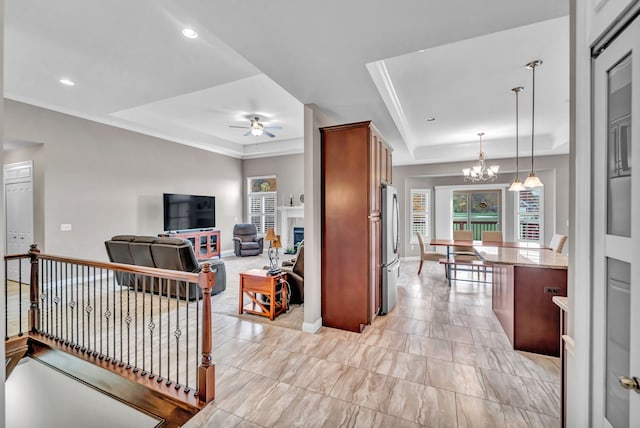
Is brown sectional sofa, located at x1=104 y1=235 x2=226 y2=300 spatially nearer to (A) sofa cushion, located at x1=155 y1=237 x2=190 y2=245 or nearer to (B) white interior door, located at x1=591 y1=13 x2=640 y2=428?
(A) sofa cushion, located at x1=155 y1=237 x2=190 y2=245

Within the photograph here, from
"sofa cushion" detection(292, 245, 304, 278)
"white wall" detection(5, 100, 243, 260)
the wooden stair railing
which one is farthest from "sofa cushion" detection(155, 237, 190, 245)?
"white wall" detection(5, 100, 243, 260)

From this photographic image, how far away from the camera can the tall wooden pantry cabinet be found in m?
3.20

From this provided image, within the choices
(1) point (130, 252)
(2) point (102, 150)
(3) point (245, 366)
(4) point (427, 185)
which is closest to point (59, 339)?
(1) point (130, 252)

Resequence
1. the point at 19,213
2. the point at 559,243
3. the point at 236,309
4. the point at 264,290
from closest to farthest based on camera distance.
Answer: the point at 264,290
the point at 236,309
the point at 559,243
the point at 19,213

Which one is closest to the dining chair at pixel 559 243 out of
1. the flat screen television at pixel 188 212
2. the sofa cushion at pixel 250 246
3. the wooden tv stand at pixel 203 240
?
the sofa cushion at pixel 250 246

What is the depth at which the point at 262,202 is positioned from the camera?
9.09 m

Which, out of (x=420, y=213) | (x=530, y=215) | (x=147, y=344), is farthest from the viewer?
(x=420, y=213)

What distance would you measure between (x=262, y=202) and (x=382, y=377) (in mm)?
7379

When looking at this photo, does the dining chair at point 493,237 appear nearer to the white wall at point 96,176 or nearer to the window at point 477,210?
the window at point 477,210

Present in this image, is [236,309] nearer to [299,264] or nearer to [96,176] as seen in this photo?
[299,264]

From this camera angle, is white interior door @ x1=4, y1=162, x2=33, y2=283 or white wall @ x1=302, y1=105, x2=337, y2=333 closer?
white wall @ x1=302, y1=105, x2=337, y2=333

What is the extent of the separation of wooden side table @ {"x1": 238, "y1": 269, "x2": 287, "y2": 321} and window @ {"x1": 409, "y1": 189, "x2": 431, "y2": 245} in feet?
17.2

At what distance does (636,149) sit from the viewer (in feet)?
2.97

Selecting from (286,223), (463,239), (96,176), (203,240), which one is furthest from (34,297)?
(463,239)
